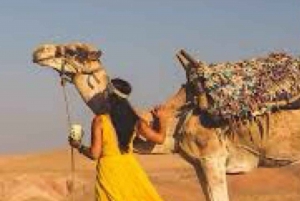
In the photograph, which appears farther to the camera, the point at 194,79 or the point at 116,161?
the point at 194,79

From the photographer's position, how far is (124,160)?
8539mm

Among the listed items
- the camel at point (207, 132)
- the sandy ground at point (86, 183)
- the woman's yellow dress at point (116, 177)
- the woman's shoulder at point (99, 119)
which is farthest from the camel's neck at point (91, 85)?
the sandy ground at point (86, 183)

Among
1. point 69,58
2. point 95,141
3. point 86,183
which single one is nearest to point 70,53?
point 69,58

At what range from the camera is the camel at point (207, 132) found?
9.89 metres

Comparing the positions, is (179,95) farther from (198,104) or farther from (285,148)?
(285,148)

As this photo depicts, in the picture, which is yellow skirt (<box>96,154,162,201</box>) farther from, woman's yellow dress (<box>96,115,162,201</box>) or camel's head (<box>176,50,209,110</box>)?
camel's head (<box>176,50,209,110</box>)

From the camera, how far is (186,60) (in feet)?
34.7

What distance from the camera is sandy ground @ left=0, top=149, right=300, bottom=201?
28.3 meters

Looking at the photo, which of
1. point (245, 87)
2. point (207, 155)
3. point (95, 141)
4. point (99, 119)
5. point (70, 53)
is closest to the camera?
point (95, 141)

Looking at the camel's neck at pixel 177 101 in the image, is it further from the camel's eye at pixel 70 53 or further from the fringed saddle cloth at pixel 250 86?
the camel's eye at pixel 70 53

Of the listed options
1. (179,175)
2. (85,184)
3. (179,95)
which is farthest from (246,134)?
(179,175)

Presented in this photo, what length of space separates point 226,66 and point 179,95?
74cm

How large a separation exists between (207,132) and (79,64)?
5.81 feet

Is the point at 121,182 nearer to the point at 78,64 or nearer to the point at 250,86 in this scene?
the point at 78,64
